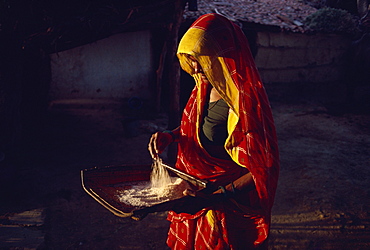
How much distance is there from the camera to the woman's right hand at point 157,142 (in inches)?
86.5

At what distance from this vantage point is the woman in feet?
5.82

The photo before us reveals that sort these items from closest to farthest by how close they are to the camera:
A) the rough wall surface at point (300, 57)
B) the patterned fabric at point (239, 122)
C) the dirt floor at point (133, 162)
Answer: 1. the patterned fabric at point (239, 122)
2. the dirt floor at point (133, 162)
3. the rough wall surface at point (300, 57)

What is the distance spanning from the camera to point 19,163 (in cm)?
570

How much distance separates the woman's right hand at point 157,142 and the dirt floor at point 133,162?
179 centimetres

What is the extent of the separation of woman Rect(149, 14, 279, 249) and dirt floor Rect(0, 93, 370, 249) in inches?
69.8

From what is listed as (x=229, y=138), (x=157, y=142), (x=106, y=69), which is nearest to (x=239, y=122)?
(x=229, y=138)

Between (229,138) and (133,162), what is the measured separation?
14.2ft

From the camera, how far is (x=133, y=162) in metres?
5.90

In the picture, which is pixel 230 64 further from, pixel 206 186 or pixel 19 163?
pixel 19 163

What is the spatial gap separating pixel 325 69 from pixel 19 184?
11610 millimetres

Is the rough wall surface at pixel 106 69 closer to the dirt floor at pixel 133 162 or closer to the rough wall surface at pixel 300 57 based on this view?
the dirt floor at pixel 133 162

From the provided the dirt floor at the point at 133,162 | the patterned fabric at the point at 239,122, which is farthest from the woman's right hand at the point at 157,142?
the dirt floor at the point at 133,162

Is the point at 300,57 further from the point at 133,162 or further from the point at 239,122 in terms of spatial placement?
the point at 239,122

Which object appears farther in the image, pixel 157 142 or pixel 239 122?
pixel 157 142
